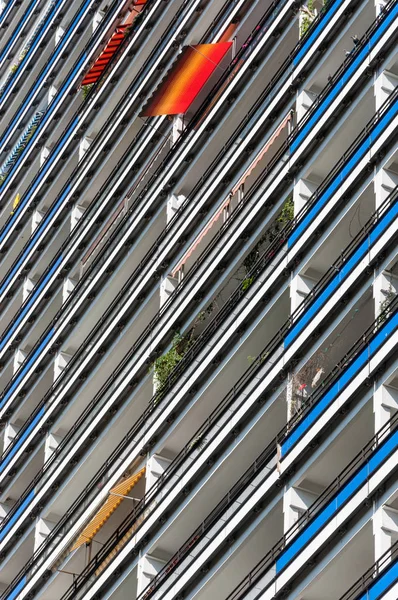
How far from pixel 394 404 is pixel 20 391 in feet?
86.6

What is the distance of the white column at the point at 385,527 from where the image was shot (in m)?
35.2

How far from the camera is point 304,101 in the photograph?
4797cm

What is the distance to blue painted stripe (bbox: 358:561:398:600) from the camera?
109 feet

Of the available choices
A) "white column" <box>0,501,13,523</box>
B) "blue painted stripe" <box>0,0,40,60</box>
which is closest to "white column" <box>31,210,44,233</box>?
"white column" <box>0,501,13,523</box>

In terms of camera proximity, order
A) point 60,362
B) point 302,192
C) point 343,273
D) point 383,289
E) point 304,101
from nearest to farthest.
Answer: point 383,289 < point 343,273 < point 302,192 < point 304,101 < point 60,362

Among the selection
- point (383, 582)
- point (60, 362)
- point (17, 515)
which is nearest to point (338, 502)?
point (383, 582)

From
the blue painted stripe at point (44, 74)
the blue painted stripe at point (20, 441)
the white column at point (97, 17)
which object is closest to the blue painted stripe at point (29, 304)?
the blue painted stripe at point (20, 441)

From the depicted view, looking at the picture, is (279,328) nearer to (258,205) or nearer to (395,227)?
(258,205)

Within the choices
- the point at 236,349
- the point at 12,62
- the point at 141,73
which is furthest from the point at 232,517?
the point at 12,62

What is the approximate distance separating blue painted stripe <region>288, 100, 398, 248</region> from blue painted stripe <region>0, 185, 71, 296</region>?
68.8ft

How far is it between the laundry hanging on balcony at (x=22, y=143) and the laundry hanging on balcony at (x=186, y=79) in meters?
16.7

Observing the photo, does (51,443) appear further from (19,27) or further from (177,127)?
(19,27)

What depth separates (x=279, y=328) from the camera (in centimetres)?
4547

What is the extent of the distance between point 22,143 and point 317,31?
2791 centimetres
